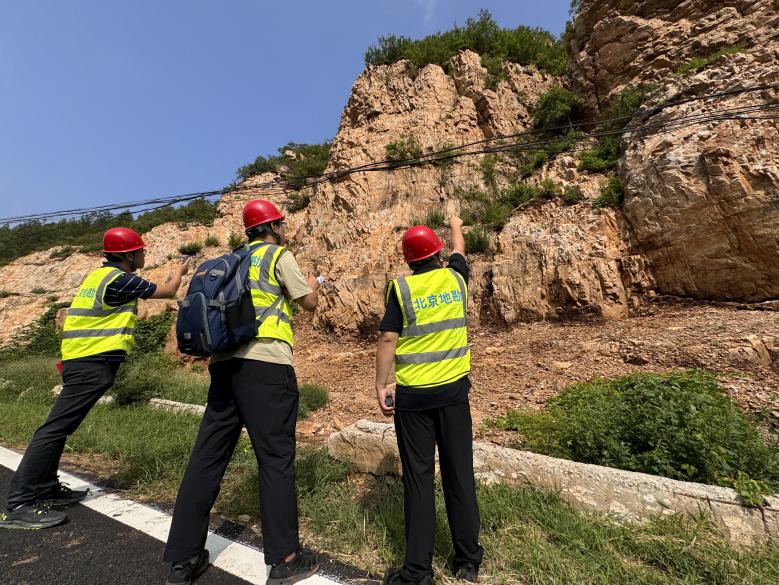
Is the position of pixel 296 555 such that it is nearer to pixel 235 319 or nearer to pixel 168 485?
pixel 235 319

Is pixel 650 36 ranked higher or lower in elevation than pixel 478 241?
higher

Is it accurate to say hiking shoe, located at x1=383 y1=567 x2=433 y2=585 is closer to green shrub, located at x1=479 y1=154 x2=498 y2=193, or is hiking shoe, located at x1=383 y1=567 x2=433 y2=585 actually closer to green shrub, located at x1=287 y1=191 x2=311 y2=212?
green shrub, located at x1=479 y1=154 x2=498 y2=193

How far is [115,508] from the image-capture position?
288cm

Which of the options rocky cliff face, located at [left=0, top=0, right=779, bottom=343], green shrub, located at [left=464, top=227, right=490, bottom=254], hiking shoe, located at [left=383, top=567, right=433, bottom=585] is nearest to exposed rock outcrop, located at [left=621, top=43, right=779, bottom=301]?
rocky cliff face, located at [left=0, top=0, right=779, bottom=343]

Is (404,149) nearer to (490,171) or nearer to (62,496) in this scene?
(490,171)

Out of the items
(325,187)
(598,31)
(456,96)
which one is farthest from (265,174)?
(598,31)

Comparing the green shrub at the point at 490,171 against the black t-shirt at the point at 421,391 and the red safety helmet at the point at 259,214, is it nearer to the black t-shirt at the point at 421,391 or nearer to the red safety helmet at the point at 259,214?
the red safety helmet at the point at 259,214

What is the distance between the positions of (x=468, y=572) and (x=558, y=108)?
13.5 meters

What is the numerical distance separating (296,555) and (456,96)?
49.4 feet

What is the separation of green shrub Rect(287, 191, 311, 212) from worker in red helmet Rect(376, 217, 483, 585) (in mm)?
15873

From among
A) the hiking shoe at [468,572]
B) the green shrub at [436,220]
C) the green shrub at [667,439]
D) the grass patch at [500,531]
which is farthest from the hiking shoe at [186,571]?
the green shrub at [436,220]

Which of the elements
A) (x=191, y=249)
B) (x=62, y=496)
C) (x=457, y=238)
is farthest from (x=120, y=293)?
(x=191, y=249)

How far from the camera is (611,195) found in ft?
29.0

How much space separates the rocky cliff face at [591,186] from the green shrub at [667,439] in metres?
4.88
